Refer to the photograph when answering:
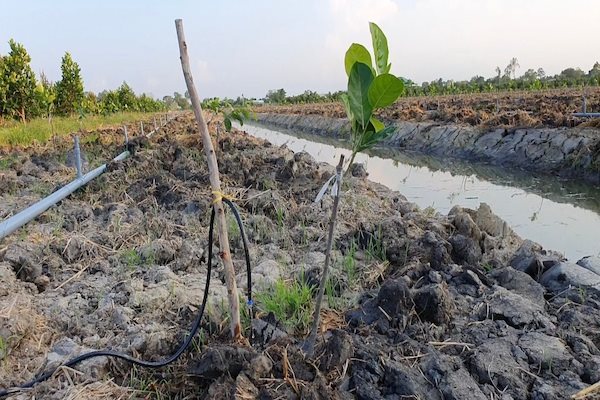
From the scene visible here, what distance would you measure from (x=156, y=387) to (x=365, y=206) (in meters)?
3.71

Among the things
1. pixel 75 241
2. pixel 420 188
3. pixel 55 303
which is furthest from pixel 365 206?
pixel 420 188

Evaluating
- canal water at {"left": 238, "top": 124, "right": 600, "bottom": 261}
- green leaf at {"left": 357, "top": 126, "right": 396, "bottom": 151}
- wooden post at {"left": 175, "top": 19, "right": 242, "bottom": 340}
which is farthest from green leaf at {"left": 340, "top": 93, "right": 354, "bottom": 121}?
canal water at {"left": 238, "top": 124, "right": 600, "bottom": 261}

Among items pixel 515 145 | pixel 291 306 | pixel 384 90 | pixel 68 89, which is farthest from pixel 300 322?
pixel 68 89

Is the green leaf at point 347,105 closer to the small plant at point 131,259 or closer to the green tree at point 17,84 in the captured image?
the small plant at point 131,259

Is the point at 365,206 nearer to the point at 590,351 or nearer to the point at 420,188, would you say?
the point at 590,351

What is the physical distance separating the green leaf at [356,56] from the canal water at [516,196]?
453 centimetres

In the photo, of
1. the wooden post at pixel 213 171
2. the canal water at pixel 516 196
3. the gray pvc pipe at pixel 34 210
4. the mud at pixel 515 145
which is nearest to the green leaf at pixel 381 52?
the wooden post at pixel 213 171

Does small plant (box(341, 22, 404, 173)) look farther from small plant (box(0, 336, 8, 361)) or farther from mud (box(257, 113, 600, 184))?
mud (box(257, 113, 600, 184))

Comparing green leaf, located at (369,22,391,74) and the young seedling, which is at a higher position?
green leaf, located at (369,22,391,74)

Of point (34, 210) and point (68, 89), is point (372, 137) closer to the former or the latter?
point (34, 210)

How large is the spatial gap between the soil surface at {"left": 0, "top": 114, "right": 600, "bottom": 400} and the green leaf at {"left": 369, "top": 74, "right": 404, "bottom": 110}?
110 cm

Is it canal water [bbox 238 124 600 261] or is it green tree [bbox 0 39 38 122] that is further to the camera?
green tree [bbox 0 39 38 122]

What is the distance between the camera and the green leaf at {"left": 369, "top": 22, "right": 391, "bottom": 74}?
6.81ft

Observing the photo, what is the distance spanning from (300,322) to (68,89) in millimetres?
25569
